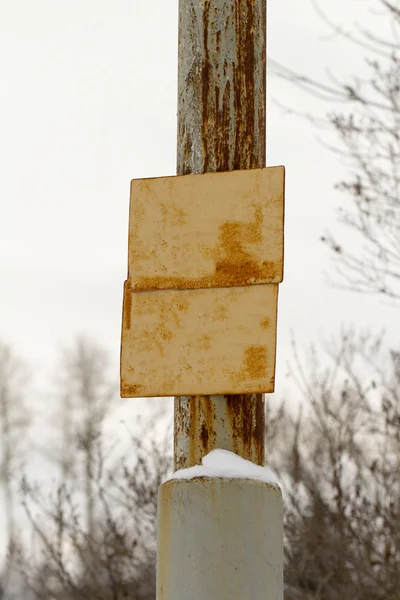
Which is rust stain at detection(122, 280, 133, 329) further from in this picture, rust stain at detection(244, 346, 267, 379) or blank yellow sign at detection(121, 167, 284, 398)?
rust stain at detection(244, 346, 267, 379)

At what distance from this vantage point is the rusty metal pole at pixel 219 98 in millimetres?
2188

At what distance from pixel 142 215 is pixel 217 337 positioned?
0.33m

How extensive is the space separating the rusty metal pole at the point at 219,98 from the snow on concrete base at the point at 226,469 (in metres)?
0.05

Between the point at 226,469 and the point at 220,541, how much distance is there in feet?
0.48

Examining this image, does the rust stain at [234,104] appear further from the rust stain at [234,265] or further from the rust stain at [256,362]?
the rust stain at [256,362]

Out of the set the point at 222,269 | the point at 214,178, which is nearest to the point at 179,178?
the point at 214,178

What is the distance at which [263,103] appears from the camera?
7.74ft

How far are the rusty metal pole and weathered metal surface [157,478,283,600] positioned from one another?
0.12m

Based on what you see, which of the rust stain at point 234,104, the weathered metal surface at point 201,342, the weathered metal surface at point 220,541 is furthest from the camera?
the rust stain at point 234,104

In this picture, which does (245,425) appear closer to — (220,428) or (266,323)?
(220,428)

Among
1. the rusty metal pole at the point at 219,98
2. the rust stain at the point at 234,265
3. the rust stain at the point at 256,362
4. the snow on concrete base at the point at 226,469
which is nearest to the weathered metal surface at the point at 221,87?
the rusty metal pole at the point at 219,98

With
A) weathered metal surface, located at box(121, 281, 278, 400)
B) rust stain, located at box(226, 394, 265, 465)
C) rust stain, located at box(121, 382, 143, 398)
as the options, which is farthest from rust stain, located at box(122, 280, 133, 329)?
rust stain, located at box(226, 394, 265, 465)

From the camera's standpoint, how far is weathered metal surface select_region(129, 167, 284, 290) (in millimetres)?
2166

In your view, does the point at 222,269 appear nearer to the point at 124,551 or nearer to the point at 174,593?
the point at 174,593
